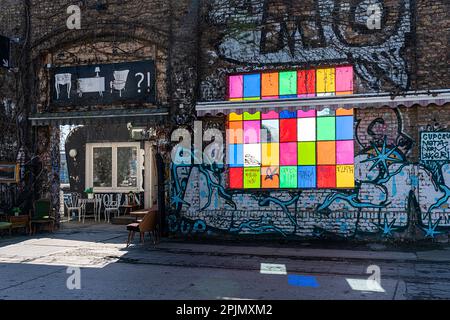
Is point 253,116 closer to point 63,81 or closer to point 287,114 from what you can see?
point 287,114

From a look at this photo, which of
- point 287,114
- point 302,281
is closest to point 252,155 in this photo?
point 287,114

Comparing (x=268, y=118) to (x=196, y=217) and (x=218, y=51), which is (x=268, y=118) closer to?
(x=218, y=51)

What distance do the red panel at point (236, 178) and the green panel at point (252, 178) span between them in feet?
0.33

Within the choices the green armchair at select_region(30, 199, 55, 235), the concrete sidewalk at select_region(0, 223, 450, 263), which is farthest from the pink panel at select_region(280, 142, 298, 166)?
the green armchair at select_region(30, 199, 55, 235)

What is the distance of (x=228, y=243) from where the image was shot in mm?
11281

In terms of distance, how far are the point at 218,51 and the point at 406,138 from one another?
16.0ft

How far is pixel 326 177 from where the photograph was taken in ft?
36.9

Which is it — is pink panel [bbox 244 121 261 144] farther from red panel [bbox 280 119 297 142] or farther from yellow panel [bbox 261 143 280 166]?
red panel [bbox 280 119 297 142]

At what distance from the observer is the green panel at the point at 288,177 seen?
11430 millimetres

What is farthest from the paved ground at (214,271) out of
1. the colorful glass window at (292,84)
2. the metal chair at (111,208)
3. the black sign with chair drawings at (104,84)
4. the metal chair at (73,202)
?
the metal chair at (73,202)

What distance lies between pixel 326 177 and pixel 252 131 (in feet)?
6.79

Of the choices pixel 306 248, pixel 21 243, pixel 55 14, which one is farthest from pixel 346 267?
pixel 55 14

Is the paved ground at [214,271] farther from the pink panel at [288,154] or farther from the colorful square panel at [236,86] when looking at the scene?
the colorful square panel at [236,86]

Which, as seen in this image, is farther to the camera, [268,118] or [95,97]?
[95,97]
